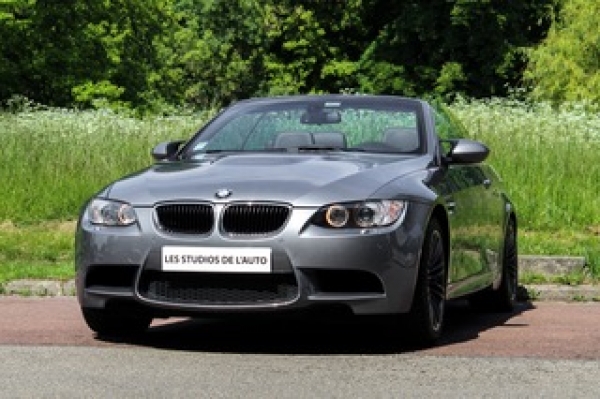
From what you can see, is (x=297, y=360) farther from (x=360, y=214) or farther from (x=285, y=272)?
(x=360, y=214)

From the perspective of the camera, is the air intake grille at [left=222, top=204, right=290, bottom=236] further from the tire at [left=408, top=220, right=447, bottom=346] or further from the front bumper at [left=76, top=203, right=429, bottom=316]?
the tire at [left=408, top=220, right=447, bottom=346]

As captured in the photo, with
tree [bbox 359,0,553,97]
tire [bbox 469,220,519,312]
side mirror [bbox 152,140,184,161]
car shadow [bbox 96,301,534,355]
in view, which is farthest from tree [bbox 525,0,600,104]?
side mirror [bbox 152,140,184,161]

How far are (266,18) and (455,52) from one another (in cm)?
1101

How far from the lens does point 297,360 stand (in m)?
8.17

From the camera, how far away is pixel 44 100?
58125 mm

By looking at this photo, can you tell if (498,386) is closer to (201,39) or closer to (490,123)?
(490,123)

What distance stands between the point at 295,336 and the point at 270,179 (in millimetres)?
1387

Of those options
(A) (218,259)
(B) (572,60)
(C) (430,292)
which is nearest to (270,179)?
(A) (218,259)

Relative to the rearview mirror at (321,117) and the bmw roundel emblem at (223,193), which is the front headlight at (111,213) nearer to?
the bmw roundel emblem at (223,193)

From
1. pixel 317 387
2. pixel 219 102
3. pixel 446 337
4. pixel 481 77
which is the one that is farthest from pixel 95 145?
pixel 219 102

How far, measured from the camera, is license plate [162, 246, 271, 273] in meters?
8.11

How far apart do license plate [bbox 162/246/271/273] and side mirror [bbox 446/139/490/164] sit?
1.94m

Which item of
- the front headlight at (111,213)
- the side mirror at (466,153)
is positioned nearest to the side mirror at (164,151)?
the front headlight at (111,213)

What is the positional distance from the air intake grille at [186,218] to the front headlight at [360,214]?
60 cm
